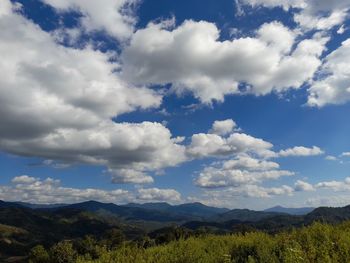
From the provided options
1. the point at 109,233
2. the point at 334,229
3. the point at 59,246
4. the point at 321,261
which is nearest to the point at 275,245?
the point at 334,229

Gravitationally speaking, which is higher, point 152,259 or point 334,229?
point 334,229

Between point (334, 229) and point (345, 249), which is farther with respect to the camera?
point (334, 229)

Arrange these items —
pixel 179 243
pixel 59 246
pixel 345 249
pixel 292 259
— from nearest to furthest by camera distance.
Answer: pixel 292 259 → pixel 345 249 → pixel 179 243 → pixel 59 246

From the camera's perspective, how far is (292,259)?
1162 centimetres

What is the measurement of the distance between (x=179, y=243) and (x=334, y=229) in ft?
23.9

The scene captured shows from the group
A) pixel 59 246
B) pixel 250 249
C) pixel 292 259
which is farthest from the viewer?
pixel 59 246

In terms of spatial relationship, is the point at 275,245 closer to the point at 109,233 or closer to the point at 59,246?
the point at 59,246

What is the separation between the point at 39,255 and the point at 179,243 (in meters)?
141

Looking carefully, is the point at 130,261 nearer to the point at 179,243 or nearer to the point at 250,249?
the point at 179,243

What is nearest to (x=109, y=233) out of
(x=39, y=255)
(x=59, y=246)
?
(x=39, y=255)

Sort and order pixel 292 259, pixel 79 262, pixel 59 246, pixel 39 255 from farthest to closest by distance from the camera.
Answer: pixel 39 255 → pixel 59 246 → pixel 79 262 → pixel 292 259

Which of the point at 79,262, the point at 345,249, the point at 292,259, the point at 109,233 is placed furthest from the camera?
the point at 109,233

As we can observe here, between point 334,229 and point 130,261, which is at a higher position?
point 334,229

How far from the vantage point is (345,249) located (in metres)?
13.2
